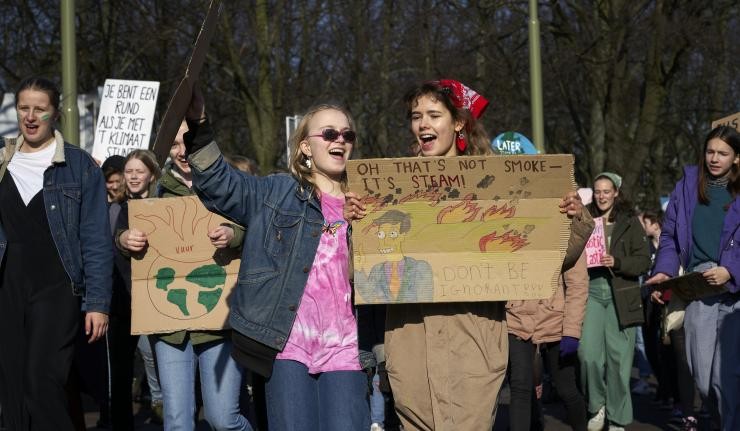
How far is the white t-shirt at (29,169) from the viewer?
19.3 ft

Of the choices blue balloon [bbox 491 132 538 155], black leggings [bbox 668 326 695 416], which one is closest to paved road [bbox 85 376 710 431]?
black leggings [bbox 668 326 695 416]

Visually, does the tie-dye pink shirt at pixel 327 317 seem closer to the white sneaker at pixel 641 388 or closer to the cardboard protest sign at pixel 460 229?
the cardboard protest sign at pixel 460 229

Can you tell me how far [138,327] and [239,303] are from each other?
68.7 inches

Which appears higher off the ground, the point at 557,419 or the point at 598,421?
the point at 598,421

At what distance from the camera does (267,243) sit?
4824 mm

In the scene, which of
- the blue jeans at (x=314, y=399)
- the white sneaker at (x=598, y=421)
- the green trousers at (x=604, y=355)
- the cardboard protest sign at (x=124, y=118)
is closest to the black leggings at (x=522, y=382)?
the green trousers at (x=604, y=355)

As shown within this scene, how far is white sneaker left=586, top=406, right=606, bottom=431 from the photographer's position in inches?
371

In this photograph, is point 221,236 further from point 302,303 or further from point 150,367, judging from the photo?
point 150,367

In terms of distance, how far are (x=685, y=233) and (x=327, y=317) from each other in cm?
321

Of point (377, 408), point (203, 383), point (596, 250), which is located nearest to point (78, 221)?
point (203, 383)

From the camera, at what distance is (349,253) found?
4.86 m

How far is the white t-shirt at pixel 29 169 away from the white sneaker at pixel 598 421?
5.04 metres

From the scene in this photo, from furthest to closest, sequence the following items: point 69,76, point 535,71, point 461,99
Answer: point 535,71 < point 69,76 < point 461,99

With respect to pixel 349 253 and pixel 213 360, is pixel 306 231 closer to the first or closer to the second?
pixel 349 253
